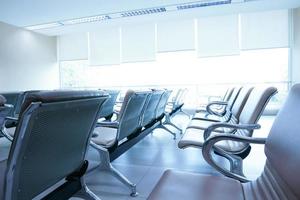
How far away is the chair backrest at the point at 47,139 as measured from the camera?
764 millimetres

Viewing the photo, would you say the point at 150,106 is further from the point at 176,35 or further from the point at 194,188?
the point at 176,35

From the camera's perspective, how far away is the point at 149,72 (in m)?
7.70

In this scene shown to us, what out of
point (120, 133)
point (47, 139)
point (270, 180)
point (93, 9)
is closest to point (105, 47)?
point (93, 9)

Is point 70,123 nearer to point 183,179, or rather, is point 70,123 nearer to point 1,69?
point 183,179

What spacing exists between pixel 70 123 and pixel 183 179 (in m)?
0.59

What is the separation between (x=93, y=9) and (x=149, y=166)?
15.3 feet

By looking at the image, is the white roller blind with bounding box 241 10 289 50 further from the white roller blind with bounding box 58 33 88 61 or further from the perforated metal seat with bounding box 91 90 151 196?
the perforated metal seat with bounding box 91 90 151 196

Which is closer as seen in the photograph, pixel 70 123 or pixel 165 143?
pixel 70 123

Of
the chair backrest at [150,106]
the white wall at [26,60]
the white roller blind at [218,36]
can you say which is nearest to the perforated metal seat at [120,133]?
the chair backrest at [150,106]

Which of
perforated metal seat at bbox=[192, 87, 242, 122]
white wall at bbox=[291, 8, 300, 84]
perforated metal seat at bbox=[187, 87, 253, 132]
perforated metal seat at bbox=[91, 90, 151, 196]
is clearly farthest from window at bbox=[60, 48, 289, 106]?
perforated metal seat at bbox=[91, 90, 151, 196]

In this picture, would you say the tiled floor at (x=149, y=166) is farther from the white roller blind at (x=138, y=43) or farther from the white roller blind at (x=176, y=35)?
the white roller blind at (x=138, y=43)

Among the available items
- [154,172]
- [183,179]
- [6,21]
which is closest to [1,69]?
[6,21]

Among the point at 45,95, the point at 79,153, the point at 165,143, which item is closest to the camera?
the point at 45,95

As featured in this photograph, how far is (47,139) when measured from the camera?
905 mm
